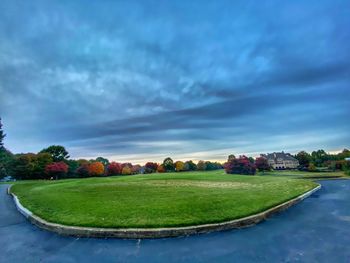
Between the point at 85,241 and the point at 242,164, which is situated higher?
the point at 242,164

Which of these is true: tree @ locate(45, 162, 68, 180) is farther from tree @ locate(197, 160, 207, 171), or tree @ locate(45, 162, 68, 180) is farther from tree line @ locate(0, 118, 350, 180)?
tree @ locate(197, 160, 207, 171)

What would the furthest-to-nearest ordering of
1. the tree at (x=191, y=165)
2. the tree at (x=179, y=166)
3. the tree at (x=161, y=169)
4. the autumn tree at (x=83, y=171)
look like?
the tree at (x=191, y=165) → the tree at (x=179, y=166) → the tree at (x=161, y=169) → the autumn tree at (x=83, y=171)

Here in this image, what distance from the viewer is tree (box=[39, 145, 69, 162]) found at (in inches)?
2343

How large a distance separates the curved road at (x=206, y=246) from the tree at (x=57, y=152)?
190 feet

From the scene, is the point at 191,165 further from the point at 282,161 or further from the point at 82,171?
the point at 282,161

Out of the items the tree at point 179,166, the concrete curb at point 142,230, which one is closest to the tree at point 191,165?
the tree at point 179,166

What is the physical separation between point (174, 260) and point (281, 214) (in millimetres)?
6568

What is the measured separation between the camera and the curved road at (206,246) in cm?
516

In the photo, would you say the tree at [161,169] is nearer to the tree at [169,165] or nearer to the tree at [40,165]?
the tree at [169,165]

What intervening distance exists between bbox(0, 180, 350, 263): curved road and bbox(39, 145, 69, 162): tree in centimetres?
5793

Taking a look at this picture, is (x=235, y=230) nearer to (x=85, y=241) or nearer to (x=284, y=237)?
(x=284, y=237)

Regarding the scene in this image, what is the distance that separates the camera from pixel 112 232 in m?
6.70

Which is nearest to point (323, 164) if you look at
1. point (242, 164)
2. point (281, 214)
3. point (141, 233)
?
point (242, 164)

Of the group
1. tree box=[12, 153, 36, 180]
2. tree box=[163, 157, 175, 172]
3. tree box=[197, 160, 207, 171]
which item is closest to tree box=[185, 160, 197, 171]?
tree box=[197, 160, 207, 171]
